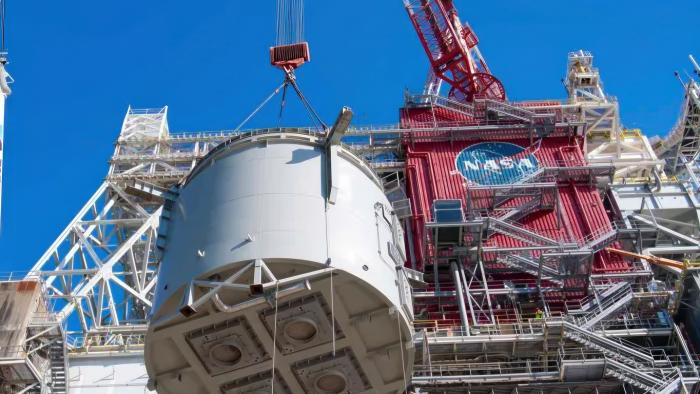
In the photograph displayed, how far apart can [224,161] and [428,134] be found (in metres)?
24.6

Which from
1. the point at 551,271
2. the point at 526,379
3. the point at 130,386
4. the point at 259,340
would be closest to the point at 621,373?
the point at 526,379

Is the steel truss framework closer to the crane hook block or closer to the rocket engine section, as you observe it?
the crane hook block

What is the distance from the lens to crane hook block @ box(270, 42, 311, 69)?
42.3 m

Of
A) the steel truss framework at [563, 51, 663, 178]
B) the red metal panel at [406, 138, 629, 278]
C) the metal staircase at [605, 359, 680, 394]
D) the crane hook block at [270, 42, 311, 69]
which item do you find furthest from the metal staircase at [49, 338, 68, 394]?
the steel truss framework at [563, 51, 663, 178]

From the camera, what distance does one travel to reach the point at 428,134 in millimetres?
54094

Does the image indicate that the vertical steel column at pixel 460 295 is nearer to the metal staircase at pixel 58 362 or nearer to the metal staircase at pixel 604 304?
the metal staircase at pixel 604 304

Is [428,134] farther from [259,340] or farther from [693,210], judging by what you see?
[259,340]

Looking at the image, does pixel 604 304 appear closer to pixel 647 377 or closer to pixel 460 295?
pixel 647 377

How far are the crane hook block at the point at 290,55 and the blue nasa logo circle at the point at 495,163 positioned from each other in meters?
13.8

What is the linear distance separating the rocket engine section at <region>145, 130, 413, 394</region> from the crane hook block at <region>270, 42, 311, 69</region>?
11350mm

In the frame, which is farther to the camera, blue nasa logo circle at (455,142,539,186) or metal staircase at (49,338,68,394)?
blue nasa logo circle at (455,142,539,186)

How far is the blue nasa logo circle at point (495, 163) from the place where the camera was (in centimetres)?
5116

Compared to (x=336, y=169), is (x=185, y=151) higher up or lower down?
higher up

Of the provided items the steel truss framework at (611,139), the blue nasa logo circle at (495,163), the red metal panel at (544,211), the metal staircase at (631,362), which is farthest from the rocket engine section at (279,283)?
the steel truss framework at (611,139)
